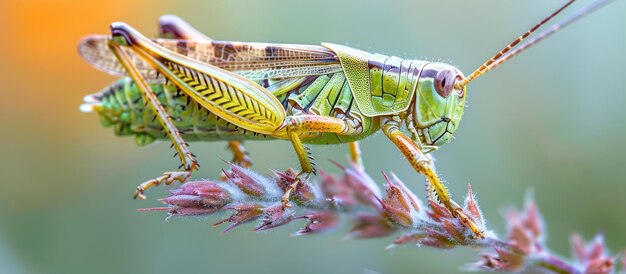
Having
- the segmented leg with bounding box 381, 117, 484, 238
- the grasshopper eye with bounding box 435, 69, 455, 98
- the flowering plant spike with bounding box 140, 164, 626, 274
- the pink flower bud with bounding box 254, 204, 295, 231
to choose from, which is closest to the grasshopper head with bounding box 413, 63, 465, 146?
the grasshopper eye with bounding box 435, 69, 455, 98

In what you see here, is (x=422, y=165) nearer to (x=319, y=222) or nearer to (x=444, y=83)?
(x=444, y=83)

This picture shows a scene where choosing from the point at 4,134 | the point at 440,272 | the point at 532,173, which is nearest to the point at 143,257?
the point at 4,134

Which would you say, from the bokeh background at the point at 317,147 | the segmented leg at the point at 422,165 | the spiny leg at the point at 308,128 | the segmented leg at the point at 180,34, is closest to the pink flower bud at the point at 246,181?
the spiny leg at the point at 308,128

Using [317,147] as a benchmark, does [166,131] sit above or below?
below

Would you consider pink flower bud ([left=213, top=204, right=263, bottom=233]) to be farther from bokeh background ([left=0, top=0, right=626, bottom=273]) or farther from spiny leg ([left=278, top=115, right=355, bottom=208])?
bokeh background ([left=0, top=0, right=626, bottom=273])

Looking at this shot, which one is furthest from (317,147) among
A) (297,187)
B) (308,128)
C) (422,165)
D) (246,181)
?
(246,181)

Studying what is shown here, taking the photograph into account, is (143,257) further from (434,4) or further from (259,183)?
(434,4)

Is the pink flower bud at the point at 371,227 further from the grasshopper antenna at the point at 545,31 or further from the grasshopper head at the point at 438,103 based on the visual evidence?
the grasshopper head at the point at 438,103
